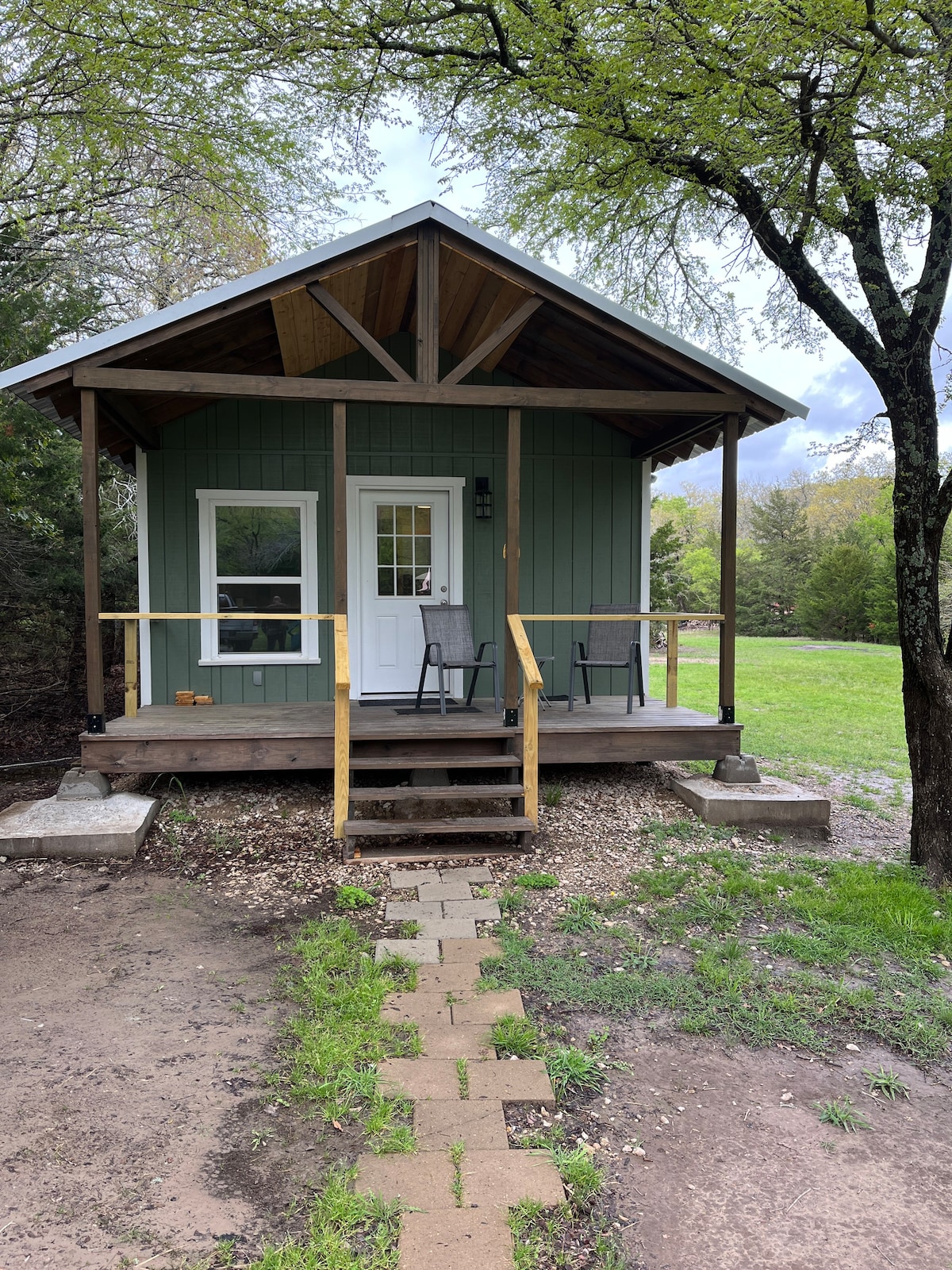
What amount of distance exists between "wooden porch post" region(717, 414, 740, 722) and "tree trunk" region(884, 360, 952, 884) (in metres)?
1.27

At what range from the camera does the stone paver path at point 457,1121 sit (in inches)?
73.0

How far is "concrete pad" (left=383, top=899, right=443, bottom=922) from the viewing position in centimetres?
371

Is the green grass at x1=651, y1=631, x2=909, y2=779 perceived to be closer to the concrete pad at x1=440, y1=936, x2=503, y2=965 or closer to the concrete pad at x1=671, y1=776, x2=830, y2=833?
the concrete pad at x1=671, y1=776, x2=830, y2=833

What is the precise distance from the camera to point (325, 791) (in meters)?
5.64

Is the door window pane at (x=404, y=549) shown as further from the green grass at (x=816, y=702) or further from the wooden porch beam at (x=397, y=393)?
the green grass at (x=816, y=702)

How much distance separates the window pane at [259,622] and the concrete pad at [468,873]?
2966mm

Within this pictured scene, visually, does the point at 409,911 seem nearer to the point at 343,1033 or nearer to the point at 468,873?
the point at 468,873

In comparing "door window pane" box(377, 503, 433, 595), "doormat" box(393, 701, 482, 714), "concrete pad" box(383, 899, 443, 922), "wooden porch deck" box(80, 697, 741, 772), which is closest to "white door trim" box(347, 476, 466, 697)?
"door window pane" box(377, 503, 433, 595)

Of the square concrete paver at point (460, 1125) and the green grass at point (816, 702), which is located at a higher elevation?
the green grass at point (816, 702)

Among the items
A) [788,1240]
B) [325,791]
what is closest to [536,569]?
[325,791]

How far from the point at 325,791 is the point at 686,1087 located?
11.8 ft

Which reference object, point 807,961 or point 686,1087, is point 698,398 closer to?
point 807,961

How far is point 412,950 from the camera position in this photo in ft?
11.0

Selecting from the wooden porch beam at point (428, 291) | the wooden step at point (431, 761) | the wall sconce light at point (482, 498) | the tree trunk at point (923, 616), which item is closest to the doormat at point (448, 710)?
the wooden step at point (431, 761)
